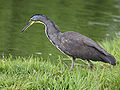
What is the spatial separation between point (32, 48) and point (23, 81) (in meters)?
4.18

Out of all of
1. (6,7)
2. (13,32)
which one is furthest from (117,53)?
(6,7)

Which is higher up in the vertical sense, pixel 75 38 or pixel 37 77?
pixel 75 38

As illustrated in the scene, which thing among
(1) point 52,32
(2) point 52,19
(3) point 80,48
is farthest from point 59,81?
(2) point 52,19

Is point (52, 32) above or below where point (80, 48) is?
above

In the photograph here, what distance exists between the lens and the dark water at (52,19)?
10.1 metres

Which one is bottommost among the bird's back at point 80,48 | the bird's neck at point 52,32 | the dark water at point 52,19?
the dark water at point 52,19

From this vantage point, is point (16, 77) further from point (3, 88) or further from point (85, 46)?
point (85, 46)

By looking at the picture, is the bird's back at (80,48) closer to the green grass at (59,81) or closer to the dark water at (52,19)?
the green grass at (59,81)

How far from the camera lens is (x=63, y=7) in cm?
1784

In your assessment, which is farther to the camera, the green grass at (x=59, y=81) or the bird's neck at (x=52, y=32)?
the bird's neck at (x=52, y=32)

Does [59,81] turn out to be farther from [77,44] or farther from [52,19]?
[52,19]

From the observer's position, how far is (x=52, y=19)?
14492 millimetres

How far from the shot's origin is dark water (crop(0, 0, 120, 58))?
33.2 ft

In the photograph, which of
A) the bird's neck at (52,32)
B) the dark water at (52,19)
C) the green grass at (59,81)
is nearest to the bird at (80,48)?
the bird's neck at (52,32)
